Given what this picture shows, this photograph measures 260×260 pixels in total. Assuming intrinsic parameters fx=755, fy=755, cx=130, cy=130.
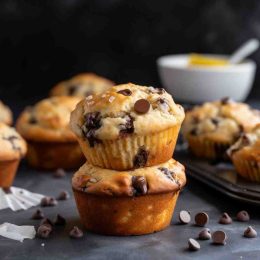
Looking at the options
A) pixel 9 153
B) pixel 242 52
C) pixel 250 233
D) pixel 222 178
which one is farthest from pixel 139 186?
pixel 242 52

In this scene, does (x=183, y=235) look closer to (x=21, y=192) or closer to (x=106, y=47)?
(x=21, y=192)

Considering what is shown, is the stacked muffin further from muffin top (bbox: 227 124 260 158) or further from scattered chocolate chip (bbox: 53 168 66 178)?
scattered chocolate chip (bbox: 53 168 66 178)

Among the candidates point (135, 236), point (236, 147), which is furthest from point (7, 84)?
point (135, 236)

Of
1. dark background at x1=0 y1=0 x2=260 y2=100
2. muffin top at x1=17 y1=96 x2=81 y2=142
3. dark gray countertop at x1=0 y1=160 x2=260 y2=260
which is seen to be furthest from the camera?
dark background at x1=0 y1=0 x2=260 y2=100

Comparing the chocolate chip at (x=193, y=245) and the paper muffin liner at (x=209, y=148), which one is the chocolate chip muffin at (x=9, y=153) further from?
the chocolate chip at (x=193, y=245)

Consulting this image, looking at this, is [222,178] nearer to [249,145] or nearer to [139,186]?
[249,145]

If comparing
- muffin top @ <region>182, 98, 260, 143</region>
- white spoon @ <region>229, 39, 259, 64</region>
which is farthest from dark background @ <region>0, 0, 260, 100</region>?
muffin top @ <region>182, 98, 260, 143</region>

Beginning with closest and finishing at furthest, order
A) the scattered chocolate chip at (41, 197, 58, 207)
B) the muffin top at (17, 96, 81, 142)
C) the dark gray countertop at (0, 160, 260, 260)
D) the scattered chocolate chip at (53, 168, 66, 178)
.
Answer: the dark gray countertop at (0, 160, 260, 260) < the scattered chocolate chip at (41, 197, 58, 207) < the scattered chocolate chip at (53, 168, 66, 178) < the muffin top at (17, 96, 81, 142)
